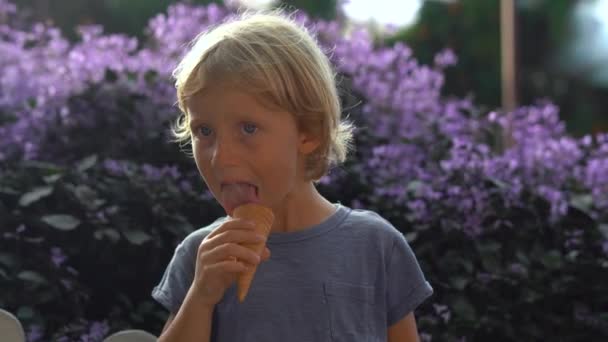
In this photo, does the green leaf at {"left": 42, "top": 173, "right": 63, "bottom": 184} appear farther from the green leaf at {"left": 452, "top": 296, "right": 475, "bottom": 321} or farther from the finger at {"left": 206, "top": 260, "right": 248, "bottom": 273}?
the finger at {"left": 206, "top": 260, "right": 248, "bottom": 273}

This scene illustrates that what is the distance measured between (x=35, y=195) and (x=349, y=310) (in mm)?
1295

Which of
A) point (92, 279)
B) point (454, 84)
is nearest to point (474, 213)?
point (92, 279)

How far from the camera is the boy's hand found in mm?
1590

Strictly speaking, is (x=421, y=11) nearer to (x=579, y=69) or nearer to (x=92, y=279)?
(x=579, y=69)

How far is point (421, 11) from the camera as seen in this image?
37.9ft

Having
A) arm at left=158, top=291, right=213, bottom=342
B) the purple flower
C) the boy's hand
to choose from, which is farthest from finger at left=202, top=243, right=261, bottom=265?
the purple flower

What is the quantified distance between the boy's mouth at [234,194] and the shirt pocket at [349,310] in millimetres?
277

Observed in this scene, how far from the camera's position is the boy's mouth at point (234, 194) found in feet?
5.42

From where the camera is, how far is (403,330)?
75.7 inches

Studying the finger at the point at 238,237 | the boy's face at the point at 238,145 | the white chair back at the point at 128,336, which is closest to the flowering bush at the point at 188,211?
the white chair back at the point at 128,336

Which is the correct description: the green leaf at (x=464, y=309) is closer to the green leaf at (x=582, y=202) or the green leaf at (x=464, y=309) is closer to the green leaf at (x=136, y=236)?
the green leaf at (x=582, y=202)

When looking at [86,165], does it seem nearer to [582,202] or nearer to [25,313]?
[25,313]

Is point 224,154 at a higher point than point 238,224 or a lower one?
higher

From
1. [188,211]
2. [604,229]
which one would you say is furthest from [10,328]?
[604,229]
